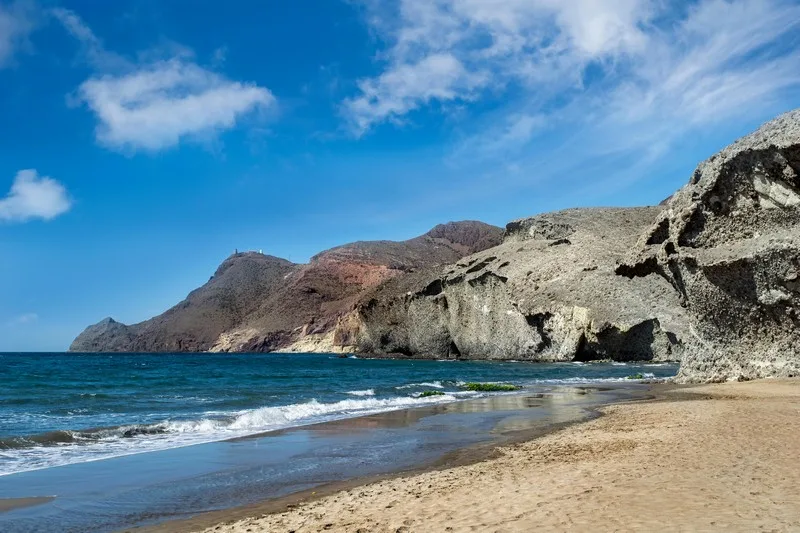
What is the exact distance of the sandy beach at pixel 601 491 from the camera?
224 inches

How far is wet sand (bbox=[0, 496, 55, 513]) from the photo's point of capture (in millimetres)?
7971

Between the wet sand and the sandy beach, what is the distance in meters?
2.67

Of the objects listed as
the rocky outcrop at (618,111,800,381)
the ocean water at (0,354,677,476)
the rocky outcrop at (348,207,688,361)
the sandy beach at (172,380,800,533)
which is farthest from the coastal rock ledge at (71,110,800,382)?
the ocean water at (0,354,677,476)

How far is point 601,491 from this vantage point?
22.6 feet

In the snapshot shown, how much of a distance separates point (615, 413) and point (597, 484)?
10.1 meters

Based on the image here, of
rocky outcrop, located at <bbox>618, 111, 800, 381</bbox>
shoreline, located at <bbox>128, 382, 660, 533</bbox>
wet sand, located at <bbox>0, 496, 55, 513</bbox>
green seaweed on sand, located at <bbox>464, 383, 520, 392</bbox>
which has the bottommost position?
green seaweed on sand, located at <bbox>464, 383, 520, 392</bbox>

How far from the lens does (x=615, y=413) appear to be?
54.5ft

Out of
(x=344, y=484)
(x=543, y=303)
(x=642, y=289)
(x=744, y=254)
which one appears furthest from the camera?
(x=543, y=303)

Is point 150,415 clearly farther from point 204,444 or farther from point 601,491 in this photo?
point 601,491

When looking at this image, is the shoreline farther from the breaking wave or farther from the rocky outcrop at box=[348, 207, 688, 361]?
the rocky outcrop at box=[348, 207, 688, 361]

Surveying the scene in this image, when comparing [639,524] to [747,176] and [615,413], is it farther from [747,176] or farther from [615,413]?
[747,176]

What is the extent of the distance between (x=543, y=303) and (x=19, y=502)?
59.8 meters

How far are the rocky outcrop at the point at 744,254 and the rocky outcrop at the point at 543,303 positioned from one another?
31134 mm

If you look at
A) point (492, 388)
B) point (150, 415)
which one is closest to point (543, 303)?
point (492, 388)
